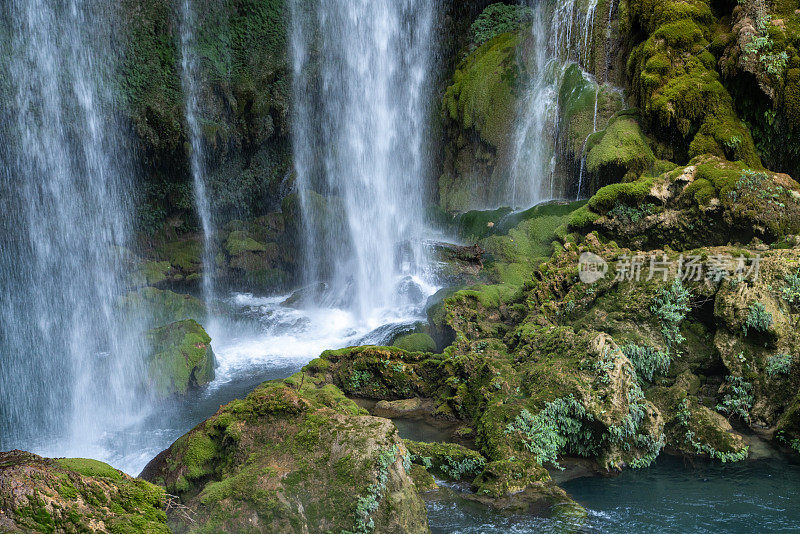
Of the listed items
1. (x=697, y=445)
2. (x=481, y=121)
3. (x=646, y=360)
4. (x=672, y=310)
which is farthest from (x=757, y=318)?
(x=481, y=121)

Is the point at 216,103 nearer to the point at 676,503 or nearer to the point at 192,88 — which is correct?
the point at 192,88

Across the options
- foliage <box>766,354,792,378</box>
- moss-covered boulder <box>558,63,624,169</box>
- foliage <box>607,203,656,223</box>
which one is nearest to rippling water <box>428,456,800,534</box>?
foliage <box>766,354,792,378</box>

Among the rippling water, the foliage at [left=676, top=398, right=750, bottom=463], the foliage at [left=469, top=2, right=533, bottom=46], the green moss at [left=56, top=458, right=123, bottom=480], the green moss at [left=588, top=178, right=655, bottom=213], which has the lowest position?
the rippling water

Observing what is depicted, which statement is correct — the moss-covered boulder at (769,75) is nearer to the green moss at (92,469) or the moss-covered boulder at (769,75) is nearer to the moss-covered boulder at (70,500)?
the moss-covered boulder at (70,500)

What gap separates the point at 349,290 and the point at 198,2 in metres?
10.4

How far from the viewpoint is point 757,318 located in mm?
7301

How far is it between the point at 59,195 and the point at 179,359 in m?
8.14

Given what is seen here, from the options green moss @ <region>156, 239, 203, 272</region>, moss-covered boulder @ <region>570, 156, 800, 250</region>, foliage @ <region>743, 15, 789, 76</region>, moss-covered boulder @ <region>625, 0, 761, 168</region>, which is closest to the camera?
moss-covered boulder @ <region>570, 156, 800, 250</region>

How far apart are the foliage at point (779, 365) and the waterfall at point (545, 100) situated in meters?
8.07

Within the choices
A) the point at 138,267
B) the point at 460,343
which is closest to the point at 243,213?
the point at 138,267

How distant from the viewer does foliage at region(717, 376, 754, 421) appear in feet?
24.0

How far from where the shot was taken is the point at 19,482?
2.99 meters

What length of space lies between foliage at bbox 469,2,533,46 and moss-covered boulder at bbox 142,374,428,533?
16.0m

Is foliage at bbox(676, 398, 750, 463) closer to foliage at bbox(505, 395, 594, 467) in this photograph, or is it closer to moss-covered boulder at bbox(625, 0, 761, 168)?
foliage at bbox(505, 395, 594, 467)
